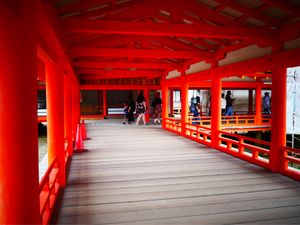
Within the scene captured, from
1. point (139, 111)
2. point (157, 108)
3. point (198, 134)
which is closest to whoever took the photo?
point (198, 134)

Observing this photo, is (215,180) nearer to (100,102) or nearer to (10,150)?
(10,150)

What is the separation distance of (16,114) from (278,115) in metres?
4.97

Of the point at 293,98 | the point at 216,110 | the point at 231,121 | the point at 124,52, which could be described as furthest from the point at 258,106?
the point at 124,52

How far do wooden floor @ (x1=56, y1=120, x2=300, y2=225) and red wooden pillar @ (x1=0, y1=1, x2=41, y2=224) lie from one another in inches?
53.7

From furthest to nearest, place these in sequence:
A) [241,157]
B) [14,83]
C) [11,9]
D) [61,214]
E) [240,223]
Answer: [241,157]
[61,214]
[240,223]
[14,83]
[11,9]

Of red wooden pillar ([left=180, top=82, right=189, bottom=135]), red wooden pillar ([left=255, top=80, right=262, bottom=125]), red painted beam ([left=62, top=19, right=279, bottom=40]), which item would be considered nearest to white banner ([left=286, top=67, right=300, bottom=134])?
red wooden pillar ([left=180, top=82, right=189, bottom=135])

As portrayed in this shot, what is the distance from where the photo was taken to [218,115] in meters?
8.15

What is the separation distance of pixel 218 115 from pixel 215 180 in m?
3.44

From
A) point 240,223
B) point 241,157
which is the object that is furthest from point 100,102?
point 240,223

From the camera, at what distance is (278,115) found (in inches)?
217

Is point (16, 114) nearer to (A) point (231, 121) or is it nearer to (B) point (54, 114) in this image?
(B) point (54, 114)

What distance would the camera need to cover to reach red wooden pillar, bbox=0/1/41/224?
2.00 metres

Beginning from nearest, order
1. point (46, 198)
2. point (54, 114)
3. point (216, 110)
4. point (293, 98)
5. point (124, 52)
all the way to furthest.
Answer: point (46, 198) < point (54, 114) < point (124, 52) < point (216, 110) < point (293, 98)

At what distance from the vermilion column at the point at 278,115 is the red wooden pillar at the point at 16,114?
4738mm
